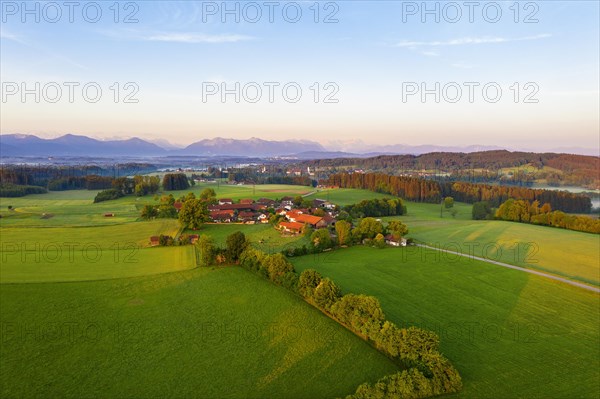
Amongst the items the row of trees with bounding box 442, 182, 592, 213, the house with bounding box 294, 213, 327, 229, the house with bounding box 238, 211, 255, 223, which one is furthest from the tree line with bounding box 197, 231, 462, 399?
the row of trees with bounding box 442, 182, 592, 213

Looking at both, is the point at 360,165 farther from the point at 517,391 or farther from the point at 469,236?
the point at 517,391

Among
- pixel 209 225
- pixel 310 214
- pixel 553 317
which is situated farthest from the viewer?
pixel 310 214

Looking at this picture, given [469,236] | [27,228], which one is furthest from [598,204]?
[27,228]

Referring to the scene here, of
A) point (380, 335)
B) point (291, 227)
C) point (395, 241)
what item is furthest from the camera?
Result: point (291, 227)

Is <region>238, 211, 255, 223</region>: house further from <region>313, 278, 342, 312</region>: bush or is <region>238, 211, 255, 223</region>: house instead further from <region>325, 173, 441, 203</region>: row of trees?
<region>325, 173, 441, 203</region>: row of trees

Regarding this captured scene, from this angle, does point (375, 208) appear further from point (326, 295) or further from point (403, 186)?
point (326, 295)

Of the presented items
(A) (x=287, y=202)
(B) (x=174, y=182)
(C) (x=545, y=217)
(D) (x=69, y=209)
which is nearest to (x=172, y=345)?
(A) (x=287, y=202)
